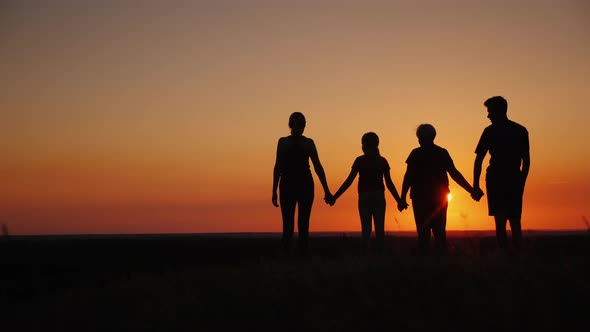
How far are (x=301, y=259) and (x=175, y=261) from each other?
7196 mm

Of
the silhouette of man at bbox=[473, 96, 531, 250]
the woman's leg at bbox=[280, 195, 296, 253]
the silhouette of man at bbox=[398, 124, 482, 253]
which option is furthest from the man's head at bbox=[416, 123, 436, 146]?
the woman's leg at bbox=[280, 195, 296, 253]

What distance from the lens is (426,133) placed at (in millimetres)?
11242

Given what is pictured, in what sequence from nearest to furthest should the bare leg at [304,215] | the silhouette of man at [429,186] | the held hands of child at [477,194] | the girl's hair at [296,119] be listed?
the silhouette of man at [429,186] < the girl's hair at [296,119] < the bare leg at [304,215] < the held hands of child at [477,194]

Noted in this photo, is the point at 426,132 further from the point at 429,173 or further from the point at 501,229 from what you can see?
the point at 501,229

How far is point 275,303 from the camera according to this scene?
786 cm

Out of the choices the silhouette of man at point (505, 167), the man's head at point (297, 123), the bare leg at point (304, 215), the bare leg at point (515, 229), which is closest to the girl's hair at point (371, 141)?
the man's head at point (297, 123)

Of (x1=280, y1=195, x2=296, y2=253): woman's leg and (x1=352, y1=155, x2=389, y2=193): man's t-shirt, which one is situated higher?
(x1=352, y1=155, x2=389, y2=193): man's t-shirt

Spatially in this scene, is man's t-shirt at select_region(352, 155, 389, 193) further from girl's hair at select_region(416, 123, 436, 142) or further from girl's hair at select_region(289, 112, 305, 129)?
girl's hair at select_region(289, 112, 305, 129)

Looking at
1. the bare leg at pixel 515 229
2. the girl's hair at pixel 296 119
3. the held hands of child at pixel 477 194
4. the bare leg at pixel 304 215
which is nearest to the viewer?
the bare leg at pixel 515 229

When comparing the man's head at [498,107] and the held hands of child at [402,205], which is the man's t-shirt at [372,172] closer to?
the held hands of child at [402,205]

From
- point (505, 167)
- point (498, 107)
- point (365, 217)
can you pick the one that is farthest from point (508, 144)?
point (365, 217)

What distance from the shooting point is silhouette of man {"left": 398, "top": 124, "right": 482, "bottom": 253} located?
36.6ft

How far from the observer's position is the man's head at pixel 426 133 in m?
11.2

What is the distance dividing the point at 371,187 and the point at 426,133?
1.44 metres
